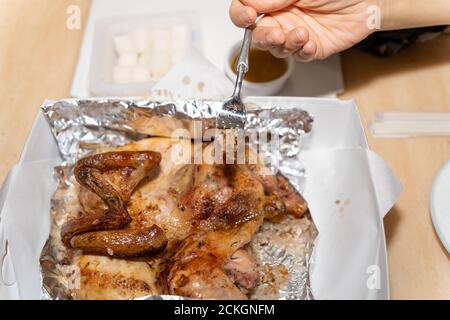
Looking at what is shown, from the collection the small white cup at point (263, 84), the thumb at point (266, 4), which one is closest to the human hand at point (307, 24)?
the thumb at point (266, 4)

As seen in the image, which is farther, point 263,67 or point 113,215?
point 263,67

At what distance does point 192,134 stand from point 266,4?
378mm

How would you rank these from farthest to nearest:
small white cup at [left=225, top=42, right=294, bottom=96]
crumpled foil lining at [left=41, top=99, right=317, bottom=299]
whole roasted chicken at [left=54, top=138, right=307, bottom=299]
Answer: small white cup at [left=225, top=42, right=294, bottom=96]
crumpled foil lining at [left=41, top=99, right=317, bottom=299]
whole roasted chicken at [left=54, top=138, right=307, bottom=299]

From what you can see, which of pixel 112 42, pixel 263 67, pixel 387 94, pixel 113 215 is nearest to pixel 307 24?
pixel 263 67

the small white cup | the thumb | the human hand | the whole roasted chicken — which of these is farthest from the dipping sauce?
the whole roasted chicken

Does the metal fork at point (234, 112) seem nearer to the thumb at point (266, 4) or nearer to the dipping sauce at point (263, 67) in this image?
the thumb at point (266, 4)

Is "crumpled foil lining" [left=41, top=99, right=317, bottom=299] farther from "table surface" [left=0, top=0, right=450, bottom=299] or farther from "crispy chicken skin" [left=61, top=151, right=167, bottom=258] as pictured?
"table surface" [left=0, top=0, right=450, bottom=299]

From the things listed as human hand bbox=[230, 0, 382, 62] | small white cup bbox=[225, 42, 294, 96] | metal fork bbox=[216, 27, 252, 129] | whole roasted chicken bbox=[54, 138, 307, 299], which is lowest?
whole roasted chicken bbox=[54, 138, 307, 299]

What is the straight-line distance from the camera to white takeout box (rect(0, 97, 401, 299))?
104 cm

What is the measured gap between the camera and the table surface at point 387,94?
1.18 meters

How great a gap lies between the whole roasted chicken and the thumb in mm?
382

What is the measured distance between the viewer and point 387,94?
1.46m

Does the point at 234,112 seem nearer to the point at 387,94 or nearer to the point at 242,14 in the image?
the point at 242,14
